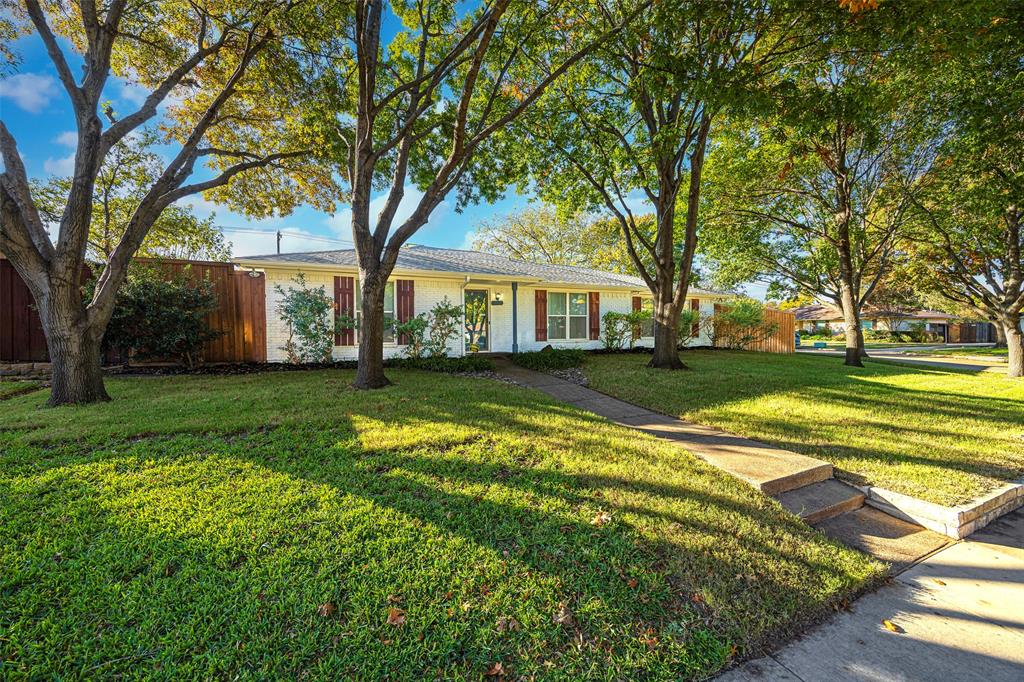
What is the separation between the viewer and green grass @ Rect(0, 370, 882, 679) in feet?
6.15

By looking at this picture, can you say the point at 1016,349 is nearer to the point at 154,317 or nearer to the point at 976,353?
the point at 976,353

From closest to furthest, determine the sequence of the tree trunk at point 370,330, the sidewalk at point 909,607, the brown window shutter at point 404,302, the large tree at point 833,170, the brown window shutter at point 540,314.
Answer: the sidewalk at point 909,607, the tree trunk at point 370,330, the large tree at point 833,170, the brown window shutter at point 404,302, the brown window shutter at point 540,314

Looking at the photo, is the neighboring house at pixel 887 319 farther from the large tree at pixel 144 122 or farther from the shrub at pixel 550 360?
the large tree at pixel 144 122

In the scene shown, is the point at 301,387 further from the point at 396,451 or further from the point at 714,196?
the point at 714,196

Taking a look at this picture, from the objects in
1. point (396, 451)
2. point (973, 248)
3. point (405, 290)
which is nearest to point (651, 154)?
point (405, 290)

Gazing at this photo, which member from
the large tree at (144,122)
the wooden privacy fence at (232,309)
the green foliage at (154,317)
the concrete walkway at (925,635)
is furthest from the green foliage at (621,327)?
the green foliage at (154,317)

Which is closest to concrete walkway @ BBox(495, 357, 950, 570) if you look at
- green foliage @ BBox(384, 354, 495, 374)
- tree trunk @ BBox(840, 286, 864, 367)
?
green foliage @ BBox(384, 354, 495, 374)

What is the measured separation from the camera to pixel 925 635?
2219mm

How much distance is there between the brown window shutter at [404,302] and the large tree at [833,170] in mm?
9233

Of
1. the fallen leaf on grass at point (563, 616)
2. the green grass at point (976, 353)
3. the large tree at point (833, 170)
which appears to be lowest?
the fallen leaf on grass at point (563, 616)

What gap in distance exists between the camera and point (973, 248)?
12250 millimetres

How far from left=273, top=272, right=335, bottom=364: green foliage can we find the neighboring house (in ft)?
116

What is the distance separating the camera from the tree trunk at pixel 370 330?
6.93 m

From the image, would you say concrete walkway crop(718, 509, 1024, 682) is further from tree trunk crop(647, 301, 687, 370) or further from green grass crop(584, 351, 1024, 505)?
tree trunk crop(647, 301, 687, 370)
